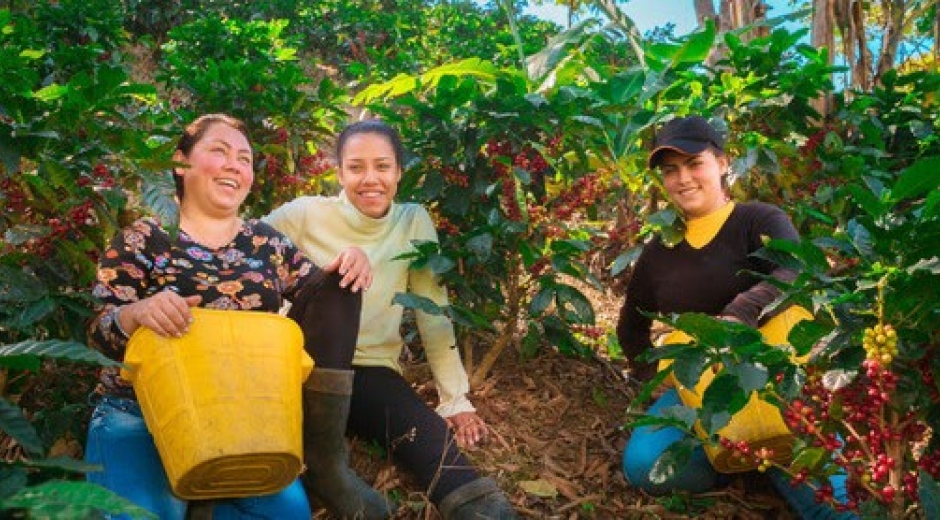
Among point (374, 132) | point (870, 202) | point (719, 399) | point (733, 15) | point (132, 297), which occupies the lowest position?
point (719, 399)

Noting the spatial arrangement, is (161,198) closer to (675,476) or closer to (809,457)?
(809,457)

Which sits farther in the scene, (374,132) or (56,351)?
(374,132)

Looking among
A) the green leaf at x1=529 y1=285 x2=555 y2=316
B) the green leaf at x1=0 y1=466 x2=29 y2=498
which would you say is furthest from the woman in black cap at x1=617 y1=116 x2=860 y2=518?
the green leaf at x1=0 y1=466 x2=29 y2=498

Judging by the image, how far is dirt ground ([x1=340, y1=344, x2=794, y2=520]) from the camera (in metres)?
2.48

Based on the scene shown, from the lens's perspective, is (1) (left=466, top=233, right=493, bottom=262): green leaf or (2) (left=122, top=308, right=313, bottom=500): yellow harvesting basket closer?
(2) (left=122, top=308, right=313, bottom=500): yellow harvesting basket

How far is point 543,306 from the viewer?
2775mm

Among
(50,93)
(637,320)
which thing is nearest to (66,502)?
(50,93)

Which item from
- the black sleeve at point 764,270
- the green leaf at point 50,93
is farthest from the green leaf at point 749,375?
the green leaf at point 50,93

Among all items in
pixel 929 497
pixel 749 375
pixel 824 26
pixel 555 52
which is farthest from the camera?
pixel 824 26

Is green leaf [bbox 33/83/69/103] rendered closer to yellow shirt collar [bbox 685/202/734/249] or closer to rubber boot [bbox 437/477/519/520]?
rubber boot [bbox 437/477/519/520]

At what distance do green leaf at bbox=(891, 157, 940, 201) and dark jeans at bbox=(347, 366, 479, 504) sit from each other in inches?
55.1

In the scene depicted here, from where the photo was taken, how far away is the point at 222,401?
172 centimetres

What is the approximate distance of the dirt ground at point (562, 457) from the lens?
8.15ft

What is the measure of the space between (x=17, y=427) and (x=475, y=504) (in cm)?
143
